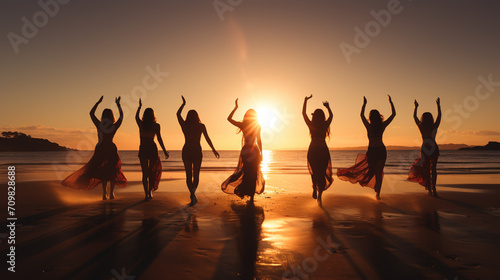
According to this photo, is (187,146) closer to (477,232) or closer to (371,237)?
(371,237)

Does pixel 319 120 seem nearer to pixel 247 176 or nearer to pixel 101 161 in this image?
pixel 247 176

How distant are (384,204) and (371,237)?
404 centimetres

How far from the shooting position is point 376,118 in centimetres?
1012

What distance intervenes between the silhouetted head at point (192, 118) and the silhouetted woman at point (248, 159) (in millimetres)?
953

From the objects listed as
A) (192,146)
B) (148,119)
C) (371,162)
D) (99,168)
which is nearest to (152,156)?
(148,119)

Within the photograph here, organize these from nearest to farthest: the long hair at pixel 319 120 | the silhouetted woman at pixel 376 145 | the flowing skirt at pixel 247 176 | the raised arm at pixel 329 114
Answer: the flowing skirt at pixel 247 176 → the raised arm at pixel 329 114 → the long hair at pixel 319 120 → the silhouetted woman at pixel 376 145

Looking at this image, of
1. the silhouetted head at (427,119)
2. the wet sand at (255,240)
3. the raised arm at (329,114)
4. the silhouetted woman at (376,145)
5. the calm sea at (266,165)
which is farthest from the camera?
the calm sea at (266,165)

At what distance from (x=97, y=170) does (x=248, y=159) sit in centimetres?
464

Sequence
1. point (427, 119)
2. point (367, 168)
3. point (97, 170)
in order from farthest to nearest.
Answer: point (367, 168)
point (427, 119)
point (97, 170)

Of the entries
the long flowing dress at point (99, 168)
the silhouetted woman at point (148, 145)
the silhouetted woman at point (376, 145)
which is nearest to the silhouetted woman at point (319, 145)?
the silhouetted woman at point (376, 145)

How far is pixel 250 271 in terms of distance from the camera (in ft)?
12.4

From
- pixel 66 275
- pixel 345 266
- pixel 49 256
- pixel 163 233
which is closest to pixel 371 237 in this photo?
pixel 345 266

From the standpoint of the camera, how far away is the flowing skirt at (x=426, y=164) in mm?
10485

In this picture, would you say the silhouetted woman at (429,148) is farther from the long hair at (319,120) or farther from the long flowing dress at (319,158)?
the long flowing dress at (319,158)
